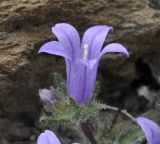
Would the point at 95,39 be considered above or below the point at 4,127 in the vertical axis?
above

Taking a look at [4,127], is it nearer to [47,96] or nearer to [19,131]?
[19,131]

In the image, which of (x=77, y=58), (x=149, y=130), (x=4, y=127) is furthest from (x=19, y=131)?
(x=149, y=130)

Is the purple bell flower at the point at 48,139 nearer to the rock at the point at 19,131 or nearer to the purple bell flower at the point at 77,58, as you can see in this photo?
the purple bell flower at the point at 77,58

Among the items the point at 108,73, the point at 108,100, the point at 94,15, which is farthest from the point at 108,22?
the point at 108,100

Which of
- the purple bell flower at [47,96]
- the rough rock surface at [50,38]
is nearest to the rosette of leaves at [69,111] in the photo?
the purple bell flower at [47,96]

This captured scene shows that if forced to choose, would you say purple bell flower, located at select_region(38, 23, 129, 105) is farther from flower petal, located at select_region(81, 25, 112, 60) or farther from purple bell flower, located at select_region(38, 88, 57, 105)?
purple bell flower, located at select_region(38, 88, 57, 105)

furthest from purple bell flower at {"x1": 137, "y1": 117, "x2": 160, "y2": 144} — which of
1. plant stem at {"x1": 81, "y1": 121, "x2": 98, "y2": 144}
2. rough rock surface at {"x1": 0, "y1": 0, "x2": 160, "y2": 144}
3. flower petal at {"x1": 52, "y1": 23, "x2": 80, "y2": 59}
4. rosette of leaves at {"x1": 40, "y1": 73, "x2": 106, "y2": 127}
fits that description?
rough rock surface at {"x1": 0, "y1": 0, "x2": 160, "y2": 144}
